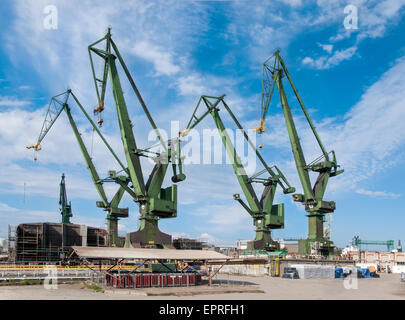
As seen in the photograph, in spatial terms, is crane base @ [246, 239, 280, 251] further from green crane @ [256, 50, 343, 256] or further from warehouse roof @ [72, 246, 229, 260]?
warehouse roof @ [72, 246, 229, 260]

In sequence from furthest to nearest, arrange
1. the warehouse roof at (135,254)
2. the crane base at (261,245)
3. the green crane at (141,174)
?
the crane base at (261,245), the green crane at (141,174), the warehouse roof at (135,254)

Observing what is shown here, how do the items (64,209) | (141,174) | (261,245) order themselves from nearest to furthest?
(141,174)
(261,245)
(64,209)

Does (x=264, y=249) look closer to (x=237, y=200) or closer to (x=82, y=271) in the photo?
(x=237, y=200)

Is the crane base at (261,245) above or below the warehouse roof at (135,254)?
below

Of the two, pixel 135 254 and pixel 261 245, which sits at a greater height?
pixel 135 254

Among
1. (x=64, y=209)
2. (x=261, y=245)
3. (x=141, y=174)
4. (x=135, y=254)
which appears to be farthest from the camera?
(x=64, y=209)

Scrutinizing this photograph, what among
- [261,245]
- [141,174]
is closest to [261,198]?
[261,245]

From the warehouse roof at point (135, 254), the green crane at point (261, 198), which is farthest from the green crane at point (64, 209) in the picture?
the warehouse roof at point (135, 254)

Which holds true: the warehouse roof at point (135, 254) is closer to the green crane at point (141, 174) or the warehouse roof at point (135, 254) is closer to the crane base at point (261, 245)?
the green crane at point (141, 174)

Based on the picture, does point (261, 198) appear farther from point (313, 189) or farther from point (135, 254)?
point (135, 254)

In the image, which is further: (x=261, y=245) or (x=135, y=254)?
(x=261, y=245)
